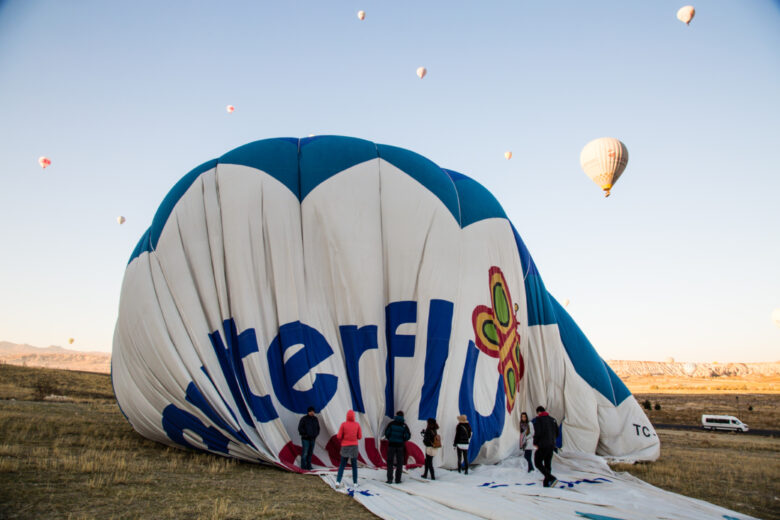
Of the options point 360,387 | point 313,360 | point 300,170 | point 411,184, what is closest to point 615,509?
point 360,387

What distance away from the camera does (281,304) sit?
8.34m

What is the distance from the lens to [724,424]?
24.3m

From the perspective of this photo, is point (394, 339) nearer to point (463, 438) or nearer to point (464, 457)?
point (463, 438)

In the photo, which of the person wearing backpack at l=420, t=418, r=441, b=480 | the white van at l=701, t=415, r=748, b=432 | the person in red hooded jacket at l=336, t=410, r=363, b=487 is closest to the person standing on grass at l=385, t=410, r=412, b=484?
the person in red hooded jacket at l=336, t=410, r=363, b=487

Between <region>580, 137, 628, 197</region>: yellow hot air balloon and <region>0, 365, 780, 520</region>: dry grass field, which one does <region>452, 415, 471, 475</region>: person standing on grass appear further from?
<region>580, 137, 628, 197</region>: yellow hot air balloon

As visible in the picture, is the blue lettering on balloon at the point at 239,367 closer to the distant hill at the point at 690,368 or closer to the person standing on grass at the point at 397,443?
the person standing on grass at the point at 397,443

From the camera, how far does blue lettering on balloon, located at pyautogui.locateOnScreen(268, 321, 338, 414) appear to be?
8.01 metres

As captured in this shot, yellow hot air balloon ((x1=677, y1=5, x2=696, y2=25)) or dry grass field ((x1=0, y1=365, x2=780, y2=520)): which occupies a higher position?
yellow hot air balloon ((x1=677, y1=5, x2=696, y2=25))

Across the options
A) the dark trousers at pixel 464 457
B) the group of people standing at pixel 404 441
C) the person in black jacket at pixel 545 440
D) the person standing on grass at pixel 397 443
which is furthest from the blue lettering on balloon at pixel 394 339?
the person in black jacket at pixel 545 440

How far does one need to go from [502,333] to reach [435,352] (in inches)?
70.3

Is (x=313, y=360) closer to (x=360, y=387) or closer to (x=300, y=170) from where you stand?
(x=360, y=387)

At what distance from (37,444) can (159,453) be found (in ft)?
5.83

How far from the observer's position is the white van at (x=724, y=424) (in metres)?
24.0

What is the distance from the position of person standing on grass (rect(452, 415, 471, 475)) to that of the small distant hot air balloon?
1718 centimetres
